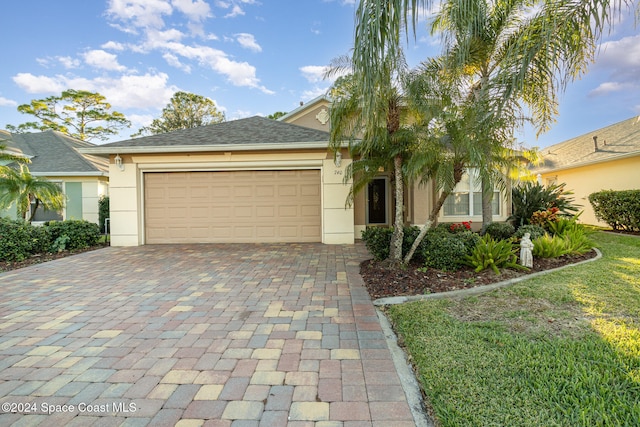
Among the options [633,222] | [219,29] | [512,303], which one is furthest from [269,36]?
[633,222]

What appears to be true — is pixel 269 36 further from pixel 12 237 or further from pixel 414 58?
pixel 12 237

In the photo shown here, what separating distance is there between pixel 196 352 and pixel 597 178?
17.5 m

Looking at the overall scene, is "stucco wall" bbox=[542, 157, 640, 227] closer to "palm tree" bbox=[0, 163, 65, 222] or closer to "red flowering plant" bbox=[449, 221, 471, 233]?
"red flowering plant" bbox=[449, 221, 471, 233]

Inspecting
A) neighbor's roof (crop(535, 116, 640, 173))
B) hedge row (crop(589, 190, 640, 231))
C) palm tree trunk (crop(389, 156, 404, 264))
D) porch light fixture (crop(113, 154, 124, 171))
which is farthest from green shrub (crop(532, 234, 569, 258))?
porch light fixture (crop(113, 154, 124, 171))

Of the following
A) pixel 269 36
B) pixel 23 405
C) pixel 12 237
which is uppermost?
pixel 269 36

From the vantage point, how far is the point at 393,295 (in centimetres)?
459

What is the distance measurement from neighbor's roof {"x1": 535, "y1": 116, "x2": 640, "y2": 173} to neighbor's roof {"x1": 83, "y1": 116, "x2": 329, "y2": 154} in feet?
40.2

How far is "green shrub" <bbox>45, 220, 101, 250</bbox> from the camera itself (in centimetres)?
859

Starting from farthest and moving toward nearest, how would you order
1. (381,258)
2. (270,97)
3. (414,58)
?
(270,97)
(381,258)
(414,58)

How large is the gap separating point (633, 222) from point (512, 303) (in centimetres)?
1015

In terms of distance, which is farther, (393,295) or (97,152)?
(97,152)

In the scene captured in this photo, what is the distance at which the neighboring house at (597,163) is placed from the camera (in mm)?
11812

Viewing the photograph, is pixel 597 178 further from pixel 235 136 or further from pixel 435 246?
pixel 235 136

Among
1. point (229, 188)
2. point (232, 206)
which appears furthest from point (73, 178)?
point (232, 206)
